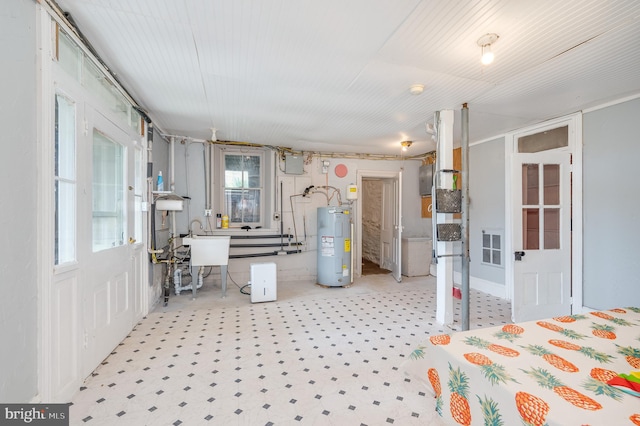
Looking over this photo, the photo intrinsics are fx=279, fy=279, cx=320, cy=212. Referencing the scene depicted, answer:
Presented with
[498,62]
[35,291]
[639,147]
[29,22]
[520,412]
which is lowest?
[520,412]

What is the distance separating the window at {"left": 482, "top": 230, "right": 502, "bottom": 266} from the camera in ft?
14.5

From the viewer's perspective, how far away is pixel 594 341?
1.40 meters

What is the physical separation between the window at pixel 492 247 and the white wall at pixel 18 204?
5289 mm

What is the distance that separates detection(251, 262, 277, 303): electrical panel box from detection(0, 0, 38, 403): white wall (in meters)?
2.53

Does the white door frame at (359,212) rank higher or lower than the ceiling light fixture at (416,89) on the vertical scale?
lower

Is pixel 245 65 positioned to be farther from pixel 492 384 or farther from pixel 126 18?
pixel 492 384

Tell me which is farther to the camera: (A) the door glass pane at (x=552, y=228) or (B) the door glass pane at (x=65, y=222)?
(A) the door glass pane at (x=552, y=228)

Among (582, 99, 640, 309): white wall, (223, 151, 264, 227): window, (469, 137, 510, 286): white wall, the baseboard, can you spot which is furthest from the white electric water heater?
(582, 99, 640, 309): white wall

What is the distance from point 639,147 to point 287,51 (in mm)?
3681

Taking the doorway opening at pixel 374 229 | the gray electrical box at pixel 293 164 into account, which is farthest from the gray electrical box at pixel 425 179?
the gray electrical box at pixel 293 164

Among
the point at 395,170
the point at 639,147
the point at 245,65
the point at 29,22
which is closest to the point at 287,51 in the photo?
the point at 245,65

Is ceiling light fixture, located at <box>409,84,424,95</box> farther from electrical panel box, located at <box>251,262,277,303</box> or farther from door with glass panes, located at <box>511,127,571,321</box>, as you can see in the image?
electrical panel box, located at <box>251,262,277,303</box>

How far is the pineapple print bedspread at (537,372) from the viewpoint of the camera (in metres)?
0.91

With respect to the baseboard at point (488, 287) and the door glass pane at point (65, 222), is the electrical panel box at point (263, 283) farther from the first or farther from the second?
the baseboard at point (488, 287)
